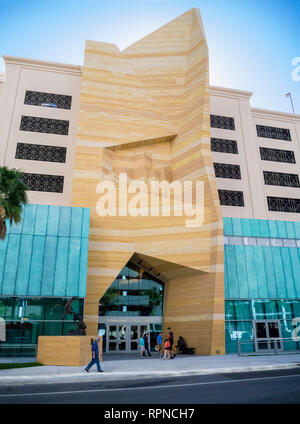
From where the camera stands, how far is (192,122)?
31.0 m

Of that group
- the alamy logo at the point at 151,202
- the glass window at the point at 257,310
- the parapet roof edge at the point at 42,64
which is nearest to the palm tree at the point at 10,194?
the alamy logo at the point at 151,202

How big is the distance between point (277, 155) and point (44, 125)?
1119 inches

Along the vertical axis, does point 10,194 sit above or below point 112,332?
above

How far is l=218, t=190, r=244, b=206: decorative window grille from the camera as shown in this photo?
3600cm

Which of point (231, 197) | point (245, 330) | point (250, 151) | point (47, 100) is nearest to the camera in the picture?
point (245, 330)

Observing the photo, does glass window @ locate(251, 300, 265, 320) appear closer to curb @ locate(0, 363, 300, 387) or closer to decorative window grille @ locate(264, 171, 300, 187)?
curb @ locate(0, 363, 300, 387)

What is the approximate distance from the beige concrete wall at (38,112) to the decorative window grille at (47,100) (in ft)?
1.38

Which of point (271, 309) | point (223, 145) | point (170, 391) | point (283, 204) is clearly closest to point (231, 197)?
point (223, 145)

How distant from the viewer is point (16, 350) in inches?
741

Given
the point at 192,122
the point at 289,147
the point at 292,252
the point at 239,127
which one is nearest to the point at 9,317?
the point at 192,122

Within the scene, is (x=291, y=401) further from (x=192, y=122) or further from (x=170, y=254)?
(x=192, y=122)

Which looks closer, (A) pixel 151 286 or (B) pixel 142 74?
(A) pixel 151 286

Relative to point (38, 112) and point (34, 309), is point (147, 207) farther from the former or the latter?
point (38, 112)
